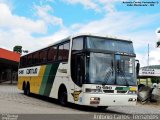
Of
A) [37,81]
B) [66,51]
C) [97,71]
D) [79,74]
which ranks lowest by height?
[37,81]

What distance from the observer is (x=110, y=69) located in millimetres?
16453

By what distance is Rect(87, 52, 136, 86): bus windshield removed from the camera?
16125mm

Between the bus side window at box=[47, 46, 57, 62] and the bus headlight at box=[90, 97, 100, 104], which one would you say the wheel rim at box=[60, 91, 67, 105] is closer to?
the bus side window at box=[47, 46, 57, 62]

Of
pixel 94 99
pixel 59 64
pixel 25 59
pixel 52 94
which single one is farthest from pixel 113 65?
pixel 25 59

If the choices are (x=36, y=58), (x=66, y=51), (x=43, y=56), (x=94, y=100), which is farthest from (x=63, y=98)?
(x=36, y=58)

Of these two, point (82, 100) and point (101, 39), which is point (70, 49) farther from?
point (82, 100)

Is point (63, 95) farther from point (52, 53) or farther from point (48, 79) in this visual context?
point (52, 53)

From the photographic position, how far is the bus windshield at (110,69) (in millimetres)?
16125

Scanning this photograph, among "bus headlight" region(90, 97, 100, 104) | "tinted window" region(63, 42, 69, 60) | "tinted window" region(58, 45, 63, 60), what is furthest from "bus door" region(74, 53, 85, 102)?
"tinted window" region(58, 45, 63, 60)

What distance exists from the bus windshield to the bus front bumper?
0.55 m

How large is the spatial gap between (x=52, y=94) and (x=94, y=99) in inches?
194

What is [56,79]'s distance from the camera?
1980cm

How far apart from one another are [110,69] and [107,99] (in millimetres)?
1287

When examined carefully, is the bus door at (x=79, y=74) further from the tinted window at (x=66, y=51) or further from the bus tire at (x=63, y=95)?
the bus tire at (x=63, y=95)
